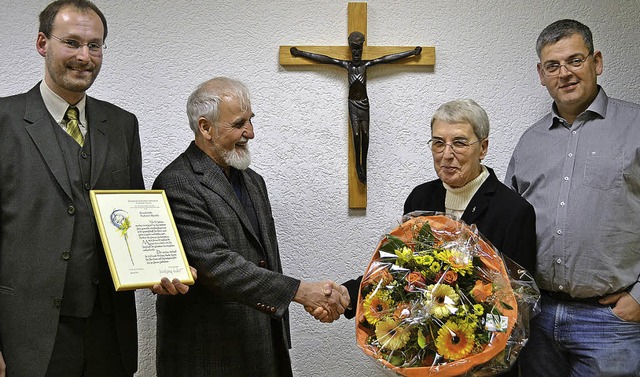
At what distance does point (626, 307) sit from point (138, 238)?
155 cm

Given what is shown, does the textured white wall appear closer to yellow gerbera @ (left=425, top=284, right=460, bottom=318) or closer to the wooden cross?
the wooden cross

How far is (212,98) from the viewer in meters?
2.36

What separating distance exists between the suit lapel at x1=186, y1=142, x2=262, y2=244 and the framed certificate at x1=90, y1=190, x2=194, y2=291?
0.60 ft

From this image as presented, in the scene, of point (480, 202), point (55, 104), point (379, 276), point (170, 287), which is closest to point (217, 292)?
point (170, 287)

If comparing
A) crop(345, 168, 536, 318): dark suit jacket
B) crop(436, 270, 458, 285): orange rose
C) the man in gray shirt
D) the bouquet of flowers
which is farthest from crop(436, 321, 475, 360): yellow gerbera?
the man in gray shirt

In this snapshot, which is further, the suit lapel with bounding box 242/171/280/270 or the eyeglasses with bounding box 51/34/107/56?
the suit lapel with bounding box 242/171/280/270

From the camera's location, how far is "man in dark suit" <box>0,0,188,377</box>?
6.64 feet

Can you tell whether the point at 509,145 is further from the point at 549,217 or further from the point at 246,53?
the point at 246,53

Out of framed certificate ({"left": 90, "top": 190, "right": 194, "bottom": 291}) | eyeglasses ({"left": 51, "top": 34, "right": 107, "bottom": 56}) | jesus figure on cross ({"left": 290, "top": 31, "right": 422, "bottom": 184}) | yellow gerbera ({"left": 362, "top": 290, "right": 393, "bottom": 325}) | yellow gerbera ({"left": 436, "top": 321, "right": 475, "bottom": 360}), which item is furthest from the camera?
jesus figure on cross ({"left": 290, "top": 31, "right": 422, "bottom": 184})

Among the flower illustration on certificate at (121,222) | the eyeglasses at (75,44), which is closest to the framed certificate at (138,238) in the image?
the flower illustration on certificate at (121,222)

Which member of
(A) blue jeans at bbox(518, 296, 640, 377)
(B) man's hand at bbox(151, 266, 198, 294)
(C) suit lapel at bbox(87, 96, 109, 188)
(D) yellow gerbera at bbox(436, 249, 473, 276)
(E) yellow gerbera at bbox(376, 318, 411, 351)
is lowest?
(A) blue jeans at bbox(518, 296, 640, 377)

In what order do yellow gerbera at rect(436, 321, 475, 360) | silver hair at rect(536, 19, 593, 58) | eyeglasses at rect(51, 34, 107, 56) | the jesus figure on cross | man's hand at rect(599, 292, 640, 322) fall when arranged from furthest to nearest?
1. the jesus figure on cross
2. silver hair at rect(536, 19, 593, 58)
3. man's hand at rect(599, 292, 640, 322)
4. eyeglasses at rect(51, 34, 107, 56)
5. yellow gerbera at rect(436, 321, 475, 360)

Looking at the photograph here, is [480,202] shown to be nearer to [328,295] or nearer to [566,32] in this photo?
[328,295]

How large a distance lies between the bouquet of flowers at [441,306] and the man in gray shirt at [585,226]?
0.50m
